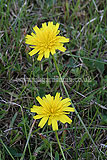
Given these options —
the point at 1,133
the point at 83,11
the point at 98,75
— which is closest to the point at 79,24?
the point at 83,11

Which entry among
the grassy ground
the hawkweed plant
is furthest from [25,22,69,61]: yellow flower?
the grassy ground

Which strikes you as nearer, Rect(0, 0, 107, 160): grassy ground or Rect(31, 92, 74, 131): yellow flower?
Rect(31, 92, 74, 131): yellow flower

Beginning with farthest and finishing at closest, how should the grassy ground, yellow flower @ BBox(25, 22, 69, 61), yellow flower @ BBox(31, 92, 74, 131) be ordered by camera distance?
the grassy ground, yellow flower @ BBox(25, 22, 69, 61), yellow flower @ BBox(31, 92, 74, 131)

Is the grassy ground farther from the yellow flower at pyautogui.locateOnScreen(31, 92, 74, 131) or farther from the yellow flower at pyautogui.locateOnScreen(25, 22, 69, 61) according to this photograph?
the yellow flower at pyautogui.locateOnScreen(25, 22, 69, 61)

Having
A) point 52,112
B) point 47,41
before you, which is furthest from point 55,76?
point 52,112

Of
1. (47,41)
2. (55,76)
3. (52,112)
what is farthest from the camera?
(55,76)

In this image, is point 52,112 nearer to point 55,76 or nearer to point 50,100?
point 50,100

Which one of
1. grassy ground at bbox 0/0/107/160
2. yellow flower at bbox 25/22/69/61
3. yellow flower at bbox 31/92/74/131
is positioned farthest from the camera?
grassy ground at bbox 0/0/107/160

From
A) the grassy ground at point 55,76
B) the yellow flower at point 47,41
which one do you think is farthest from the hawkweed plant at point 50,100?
the grassy ground at point 55,76
